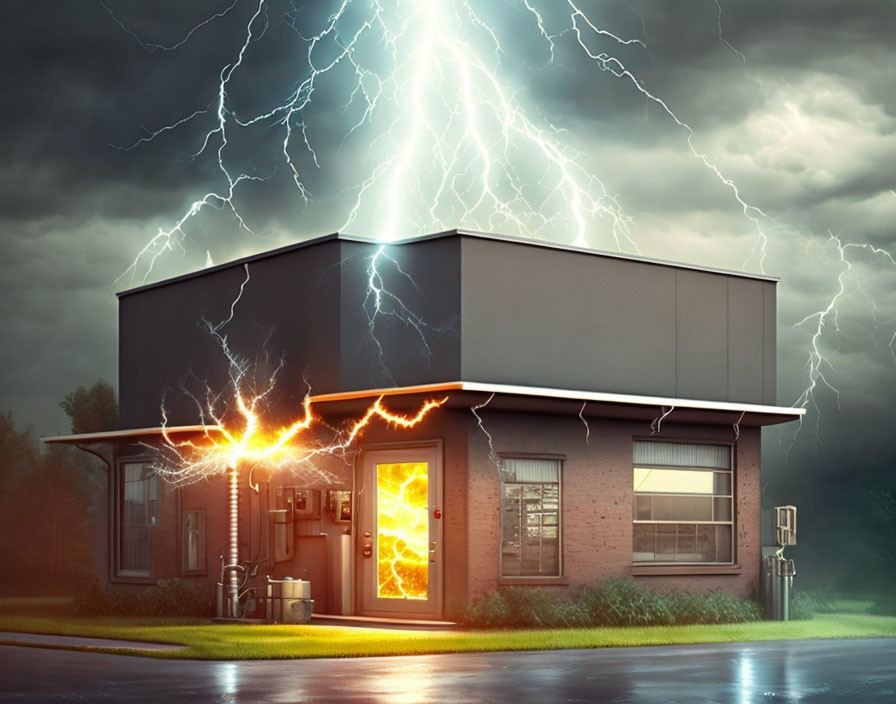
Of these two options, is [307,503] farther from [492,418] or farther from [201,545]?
[492,418]

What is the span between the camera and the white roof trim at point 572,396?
73.1 ft

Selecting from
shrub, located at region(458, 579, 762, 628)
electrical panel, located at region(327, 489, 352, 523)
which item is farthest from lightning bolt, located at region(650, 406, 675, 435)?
electrical panel, located at region(327, 489, 352, 523)

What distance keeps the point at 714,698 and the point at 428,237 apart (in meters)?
11.6

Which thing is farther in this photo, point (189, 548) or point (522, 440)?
point (189, 548)

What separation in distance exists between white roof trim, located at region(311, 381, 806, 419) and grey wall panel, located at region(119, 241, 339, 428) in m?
1.07

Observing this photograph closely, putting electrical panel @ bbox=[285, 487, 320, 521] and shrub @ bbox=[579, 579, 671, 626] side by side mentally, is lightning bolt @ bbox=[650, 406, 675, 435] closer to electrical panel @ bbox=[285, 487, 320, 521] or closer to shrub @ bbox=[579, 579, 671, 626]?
shrub @ bbox=[579, 579, 671, 626]

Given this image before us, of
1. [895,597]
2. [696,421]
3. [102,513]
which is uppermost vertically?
[696,421]

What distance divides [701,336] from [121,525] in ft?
40.1

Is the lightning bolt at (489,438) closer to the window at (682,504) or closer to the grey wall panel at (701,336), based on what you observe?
the window at (682,504)

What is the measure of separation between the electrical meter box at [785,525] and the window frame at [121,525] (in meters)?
11.8

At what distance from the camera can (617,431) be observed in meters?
25.2

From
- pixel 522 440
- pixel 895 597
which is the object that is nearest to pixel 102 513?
pixel 522 440

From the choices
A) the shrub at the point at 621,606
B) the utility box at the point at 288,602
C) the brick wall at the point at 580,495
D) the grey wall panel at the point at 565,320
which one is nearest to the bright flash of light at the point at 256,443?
the brick wall at the point at 580,495

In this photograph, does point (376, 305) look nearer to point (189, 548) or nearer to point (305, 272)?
point (305, 272)
